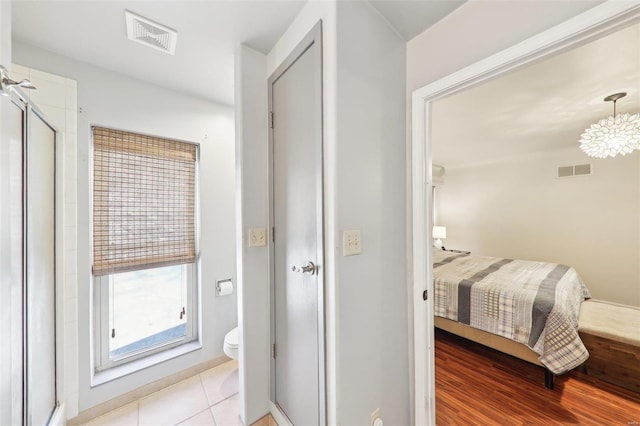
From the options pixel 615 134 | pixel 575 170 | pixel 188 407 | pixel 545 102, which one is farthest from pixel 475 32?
pixel 575 170

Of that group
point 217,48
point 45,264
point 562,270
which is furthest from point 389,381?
point 562,270

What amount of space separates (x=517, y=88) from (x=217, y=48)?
2.44 m

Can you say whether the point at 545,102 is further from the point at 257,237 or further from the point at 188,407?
the point at 188,407

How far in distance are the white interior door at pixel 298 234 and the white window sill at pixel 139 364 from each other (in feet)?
3.16

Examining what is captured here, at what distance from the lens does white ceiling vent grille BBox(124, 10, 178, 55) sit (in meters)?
1.30

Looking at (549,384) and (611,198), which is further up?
(611,198)

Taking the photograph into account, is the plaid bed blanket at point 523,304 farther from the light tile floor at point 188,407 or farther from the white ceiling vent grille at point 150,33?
the white ceiling vent grille at point 150,33

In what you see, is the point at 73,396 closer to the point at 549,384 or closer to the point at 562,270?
the point at 549,384

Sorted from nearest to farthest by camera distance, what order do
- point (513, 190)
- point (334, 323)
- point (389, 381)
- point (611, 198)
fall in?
point (334, 323), point (389, 381), point (611, 198), point (513, 190)

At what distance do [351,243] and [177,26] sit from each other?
1512 mm

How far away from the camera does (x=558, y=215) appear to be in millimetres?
3879

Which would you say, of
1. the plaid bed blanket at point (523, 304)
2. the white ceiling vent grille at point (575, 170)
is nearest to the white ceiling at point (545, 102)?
the white ceiling vent grille at point (575, 170)

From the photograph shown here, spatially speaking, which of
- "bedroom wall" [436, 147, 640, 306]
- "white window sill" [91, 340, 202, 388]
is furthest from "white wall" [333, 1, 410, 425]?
"bedroom wall" [436, 147, 640, 306]

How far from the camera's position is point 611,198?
3.44 meters
